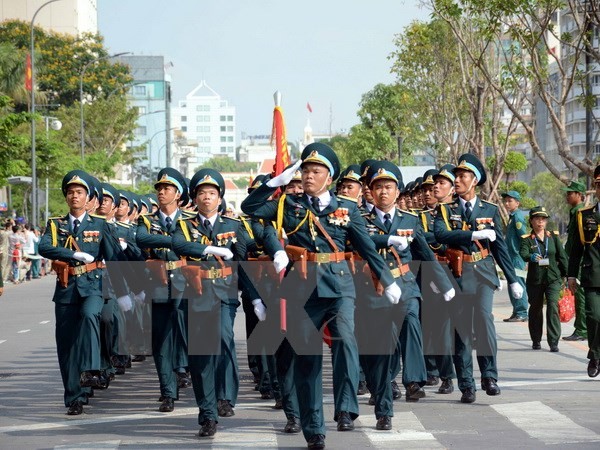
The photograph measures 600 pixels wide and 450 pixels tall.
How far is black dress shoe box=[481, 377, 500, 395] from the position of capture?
12195 mm

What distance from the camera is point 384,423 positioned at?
1052cm

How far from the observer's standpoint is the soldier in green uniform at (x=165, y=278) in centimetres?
1203

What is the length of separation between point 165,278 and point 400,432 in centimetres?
300

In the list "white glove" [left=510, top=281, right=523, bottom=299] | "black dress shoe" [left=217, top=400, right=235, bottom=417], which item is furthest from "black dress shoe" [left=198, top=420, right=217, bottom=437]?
"white glove" [left=510, top=281, right=523, bottom=299]

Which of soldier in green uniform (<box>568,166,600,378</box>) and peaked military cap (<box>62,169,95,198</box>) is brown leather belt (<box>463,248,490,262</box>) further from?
peaked military cap (<box>62,169,95,198</box>)

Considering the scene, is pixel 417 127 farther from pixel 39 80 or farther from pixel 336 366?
pixel 336 366

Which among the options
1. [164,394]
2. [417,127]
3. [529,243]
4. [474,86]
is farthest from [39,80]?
[164,394]

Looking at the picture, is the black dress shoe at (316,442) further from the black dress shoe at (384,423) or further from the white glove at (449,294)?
the white glove at (449,294)

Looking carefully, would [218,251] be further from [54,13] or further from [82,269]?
[54,13]

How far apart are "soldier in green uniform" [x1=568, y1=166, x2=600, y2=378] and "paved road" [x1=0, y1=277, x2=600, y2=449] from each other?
1.06ft

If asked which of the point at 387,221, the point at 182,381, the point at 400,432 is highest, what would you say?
the point at 387,221

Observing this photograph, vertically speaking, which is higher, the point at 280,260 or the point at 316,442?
the point at 280,260

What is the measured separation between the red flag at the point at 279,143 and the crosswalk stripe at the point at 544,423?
3.78m

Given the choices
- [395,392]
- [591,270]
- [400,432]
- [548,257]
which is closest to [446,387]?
[395,392]
